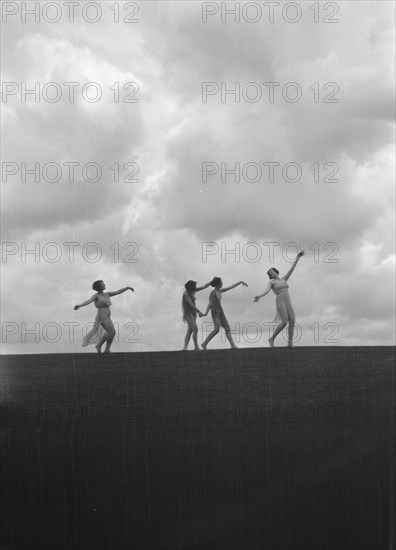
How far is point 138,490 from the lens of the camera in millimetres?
12289

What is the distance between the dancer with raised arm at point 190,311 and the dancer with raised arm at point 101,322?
4.04 feet

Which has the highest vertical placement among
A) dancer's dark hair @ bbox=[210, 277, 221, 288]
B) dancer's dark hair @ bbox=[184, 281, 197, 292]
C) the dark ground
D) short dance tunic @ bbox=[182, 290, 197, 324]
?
dancer's dark hair @ bbox=[210, 277, 221, 288]

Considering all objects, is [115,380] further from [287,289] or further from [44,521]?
[287,289]

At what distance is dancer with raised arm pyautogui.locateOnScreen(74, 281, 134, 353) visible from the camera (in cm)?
1434

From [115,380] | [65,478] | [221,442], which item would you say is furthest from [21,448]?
[221,442]

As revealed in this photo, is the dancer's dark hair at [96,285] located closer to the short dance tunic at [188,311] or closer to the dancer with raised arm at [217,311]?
the short dance tunic at [188,311]

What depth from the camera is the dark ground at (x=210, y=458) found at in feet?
39.9

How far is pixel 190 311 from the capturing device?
48.3 ft

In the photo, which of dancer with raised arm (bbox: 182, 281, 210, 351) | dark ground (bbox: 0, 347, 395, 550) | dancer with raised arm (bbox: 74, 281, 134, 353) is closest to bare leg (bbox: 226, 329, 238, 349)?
dancer with raised arm (bbox: 182, 281, 210, 351)

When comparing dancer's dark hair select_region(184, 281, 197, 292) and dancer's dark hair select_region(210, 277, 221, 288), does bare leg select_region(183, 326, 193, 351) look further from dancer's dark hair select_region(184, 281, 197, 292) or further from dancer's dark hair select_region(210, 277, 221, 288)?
dancer's dark hair select_region(210, 277, 221, 288)

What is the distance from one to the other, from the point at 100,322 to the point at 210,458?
10.9 feet

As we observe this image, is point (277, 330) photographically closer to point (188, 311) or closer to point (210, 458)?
point (188, 311)

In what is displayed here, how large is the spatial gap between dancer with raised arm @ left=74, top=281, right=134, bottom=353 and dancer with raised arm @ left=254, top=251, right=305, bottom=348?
2.53 m

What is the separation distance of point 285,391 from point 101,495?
3163mm
